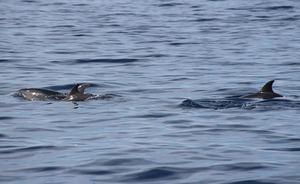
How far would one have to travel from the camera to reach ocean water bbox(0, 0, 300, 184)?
8.63 metres

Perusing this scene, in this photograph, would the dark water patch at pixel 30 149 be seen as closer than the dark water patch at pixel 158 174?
No

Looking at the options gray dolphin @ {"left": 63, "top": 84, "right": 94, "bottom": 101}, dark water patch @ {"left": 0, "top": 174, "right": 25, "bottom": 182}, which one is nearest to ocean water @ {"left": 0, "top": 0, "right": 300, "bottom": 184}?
dark water patch @ {"left": 0, "top": 174, "right": 25, "bottom": 182}

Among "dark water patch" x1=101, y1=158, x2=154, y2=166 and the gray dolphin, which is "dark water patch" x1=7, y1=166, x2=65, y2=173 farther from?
the gray dolphin

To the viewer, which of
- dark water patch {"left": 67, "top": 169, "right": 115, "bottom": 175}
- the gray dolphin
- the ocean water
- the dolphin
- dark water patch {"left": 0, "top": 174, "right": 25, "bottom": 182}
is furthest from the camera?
the dolphin

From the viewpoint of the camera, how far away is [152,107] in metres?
13.9

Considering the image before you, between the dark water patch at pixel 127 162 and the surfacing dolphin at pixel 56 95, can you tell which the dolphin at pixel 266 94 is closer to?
the surfacing dolphin at pixel 56 95

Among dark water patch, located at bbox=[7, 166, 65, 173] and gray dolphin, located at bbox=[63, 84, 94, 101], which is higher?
dark water patch, located at bbox=[7, 166, 65, 173]

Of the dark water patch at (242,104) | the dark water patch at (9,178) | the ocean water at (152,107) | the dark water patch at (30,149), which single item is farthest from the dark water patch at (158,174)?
the dark water patch at (242,104)

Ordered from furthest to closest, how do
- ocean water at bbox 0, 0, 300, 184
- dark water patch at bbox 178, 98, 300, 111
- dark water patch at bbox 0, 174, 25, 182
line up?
dark water patch at bbox 178, 98, 300, 111 < ocean water at bbox 0, 0, 300, 184 < dark water patch at bbox 0, 174, 25, 182

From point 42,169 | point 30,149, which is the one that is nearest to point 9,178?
point 42,169

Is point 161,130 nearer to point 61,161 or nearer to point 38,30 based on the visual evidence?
point 61,161

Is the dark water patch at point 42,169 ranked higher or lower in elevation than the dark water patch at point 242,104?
higher

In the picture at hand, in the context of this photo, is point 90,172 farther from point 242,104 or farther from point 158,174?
point 242,104

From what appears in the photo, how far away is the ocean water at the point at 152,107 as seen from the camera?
863 cm
